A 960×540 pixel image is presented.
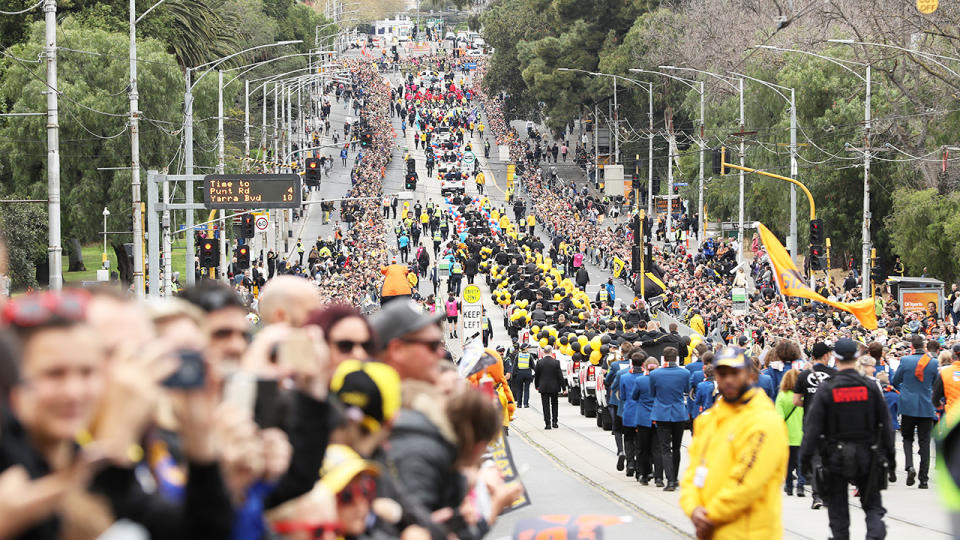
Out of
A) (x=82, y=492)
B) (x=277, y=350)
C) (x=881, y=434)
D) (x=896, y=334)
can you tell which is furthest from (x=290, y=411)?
(x=896, y=334)

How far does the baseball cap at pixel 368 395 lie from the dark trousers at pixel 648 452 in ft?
38.8

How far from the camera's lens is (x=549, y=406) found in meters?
25.3

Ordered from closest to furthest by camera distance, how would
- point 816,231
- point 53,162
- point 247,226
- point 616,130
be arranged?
point 53,162
point 816,231
point 247,226
point 616,130

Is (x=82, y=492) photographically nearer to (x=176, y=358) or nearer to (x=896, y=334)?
(x=176, y=358)

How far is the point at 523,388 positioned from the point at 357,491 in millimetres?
24216

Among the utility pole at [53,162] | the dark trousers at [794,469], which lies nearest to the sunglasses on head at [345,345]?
the dark trousers at [794,469]

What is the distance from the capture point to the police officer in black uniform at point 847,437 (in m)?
10.9

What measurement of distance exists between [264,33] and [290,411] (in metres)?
118

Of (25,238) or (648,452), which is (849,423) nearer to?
(648,452)

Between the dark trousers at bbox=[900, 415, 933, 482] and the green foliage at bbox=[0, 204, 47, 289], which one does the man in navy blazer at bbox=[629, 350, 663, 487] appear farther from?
the green foliage at bbox=[0, 204, 47, 289]

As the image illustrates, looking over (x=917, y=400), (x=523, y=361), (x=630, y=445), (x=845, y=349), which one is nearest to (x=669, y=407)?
(x=630, y=445)

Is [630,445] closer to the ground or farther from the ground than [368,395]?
closer to the ground

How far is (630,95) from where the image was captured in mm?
99625

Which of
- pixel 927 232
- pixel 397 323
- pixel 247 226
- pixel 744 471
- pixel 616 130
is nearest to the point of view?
pixel 397 323
